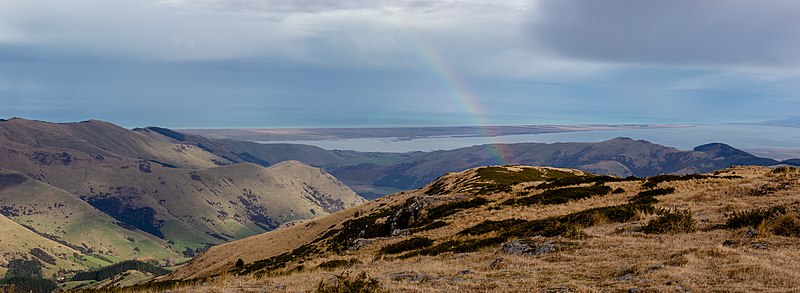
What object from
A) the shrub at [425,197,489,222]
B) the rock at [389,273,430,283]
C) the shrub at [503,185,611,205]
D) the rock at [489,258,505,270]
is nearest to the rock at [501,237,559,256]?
the rock at [489,258,505,270]

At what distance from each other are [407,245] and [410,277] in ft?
46.4

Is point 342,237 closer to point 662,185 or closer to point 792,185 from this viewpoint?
point 662,185

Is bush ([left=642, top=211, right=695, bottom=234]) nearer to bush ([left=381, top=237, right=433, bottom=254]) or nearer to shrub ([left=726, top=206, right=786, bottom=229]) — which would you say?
shrub ([left=726, top=206, right=786, bottom=229])

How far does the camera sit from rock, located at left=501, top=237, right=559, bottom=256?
24.5 meters

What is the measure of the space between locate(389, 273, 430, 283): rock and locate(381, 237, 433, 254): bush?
12148mm

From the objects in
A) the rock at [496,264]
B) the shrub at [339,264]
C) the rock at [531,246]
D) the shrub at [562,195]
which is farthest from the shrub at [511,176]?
the rock at [496,264]

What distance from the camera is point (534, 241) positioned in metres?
26.7

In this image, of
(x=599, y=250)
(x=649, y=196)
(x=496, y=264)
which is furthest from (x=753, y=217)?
(x=649, y=196)

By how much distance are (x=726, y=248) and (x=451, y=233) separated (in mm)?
20975

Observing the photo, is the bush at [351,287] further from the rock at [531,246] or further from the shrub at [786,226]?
the shrub at [786,226]

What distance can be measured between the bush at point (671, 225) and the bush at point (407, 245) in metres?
14.2

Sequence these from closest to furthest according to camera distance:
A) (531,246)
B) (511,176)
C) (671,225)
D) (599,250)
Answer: (599,250), (531,246), (671,225), (511,176)

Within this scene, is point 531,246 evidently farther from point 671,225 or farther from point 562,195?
point 562,195

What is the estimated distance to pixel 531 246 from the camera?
2559cm
